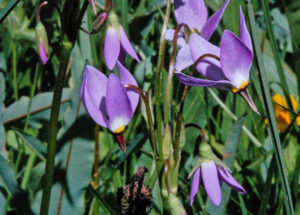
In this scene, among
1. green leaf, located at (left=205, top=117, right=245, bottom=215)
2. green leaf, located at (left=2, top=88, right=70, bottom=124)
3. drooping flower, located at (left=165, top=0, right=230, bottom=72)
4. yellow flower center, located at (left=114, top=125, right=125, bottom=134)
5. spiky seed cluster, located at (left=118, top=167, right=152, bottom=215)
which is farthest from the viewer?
green leaf, located at (left=2, top=88, right=70, bottom=124)

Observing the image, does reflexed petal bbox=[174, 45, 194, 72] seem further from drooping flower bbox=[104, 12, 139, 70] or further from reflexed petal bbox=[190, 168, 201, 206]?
reflexed petal bbox=[190, 168, 201, 206]

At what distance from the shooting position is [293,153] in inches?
72.6

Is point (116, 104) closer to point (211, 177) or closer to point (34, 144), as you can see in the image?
point (211, 177)

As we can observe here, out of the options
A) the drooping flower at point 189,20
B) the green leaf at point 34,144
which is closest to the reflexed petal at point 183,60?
the drooping flower at point 189,20

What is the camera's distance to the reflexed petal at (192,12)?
3.74ft

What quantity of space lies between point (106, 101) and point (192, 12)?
1.11 feet

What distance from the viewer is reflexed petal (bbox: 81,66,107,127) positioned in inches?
39.5

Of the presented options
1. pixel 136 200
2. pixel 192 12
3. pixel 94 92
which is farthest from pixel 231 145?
pixel 94 92

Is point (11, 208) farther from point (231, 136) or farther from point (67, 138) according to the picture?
point (231, 136)

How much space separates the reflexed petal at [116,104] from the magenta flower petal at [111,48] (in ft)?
0.34

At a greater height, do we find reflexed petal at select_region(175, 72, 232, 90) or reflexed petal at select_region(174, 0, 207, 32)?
reflexed petal at select_region(174, 0, 207, 32)

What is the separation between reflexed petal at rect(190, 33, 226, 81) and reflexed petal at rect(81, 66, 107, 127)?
20 centimetres

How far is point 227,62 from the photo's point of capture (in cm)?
93

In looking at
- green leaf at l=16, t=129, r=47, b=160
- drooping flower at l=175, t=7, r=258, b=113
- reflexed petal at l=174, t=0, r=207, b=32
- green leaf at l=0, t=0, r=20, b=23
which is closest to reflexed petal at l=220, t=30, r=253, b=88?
drooping flower at l=175, t=7, r=258, b=113
